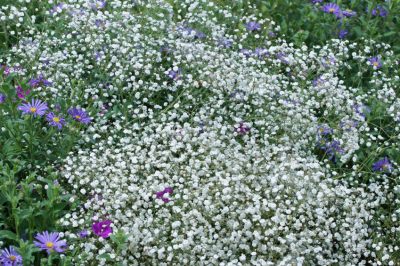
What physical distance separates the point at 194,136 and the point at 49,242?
1.57 m

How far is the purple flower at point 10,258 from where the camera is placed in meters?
3.85

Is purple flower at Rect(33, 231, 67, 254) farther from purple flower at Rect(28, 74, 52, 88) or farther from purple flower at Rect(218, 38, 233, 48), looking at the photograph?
purple flower at Rect(218, 38, 233, 48)

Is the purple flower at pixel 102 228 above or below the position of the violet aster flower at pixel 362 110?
below

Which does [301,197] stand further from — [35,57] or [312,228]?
[35,57]

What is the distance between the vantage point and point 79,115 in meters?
5.00

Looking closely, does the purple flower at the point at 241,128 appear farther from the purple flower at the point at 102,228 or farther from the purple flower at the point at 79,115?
the purple flower at the point at 102,228

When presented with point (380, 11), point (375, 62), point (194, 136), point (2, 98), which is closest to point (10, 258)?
point (2, 98)

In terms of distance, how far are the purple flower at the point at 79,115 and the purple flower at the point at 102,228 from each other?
95 centimetres

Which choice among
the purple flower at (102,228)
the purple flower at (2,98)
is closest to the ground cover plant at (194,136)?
the purple flower at (102,228)

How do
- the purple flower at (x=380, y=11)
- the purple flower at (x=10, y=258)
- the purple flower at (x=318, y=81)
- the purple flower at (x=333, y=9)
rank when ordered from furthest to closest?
the purple flower at (x=380, y=11) → the purple flower at (x=333, y=9) → the purple flower at (x=318, y=81) → the purple flower at (x=10, y=258)

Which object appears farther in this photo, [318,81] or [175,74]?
[318,81]

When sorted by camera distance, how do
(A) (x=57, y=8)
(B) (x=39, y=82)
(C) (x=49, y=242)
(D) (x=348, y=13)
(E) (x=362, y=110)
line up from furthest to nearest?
(D) (x=348, y=13) → (A) (x=57, y=8) → (E) (x=362, y=110) → (B) (x=39, y=82) → (C) (x=49, y=242)

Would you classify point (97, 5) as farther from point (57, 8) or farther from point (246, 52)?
point (246, 52)

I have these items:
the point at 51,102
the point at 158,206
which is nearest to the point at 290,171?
the point at 158,206
